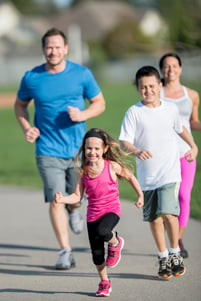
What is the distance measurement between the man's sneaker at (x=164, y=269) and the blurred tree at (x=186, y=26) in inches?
247

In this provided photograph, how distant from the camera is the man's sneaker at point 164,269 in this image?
678cm

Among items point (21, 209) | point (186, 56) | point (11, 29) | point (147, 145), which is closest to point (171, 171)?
point (147, 145)

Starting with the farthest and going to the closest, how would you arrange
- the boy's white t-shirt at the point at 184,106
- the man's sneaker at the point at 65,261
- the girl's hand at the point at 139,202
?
1. the boy's white t-shirt at the point at 184,106
2. the man's sneaker at the point at 65,261
3. the girl's hand at the point at 139,202

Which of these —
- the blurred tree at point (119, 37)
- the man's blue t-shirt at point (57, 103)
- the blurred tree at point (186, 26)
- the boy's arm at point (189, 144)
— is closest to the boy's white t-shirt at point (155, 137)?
the boy's arm at point (189, 144)

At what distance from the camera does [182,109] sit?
7902 millimetres

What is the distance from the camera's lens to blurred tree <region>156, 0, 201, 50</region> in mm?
13156

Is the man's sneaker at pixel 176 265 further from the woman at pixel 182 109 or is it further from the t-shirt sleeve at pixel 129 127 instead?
the t-shirt sleeve at pixel 129 127

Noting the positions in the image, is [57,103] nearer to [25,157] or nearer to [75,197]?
[75,197]

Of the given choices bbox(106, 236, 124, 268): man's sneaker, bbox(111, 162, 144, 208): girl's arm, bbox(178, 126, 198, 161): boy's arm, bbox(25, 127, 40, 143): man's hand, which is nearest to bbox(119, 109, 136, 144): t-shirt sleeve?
bbox(178, 126, 198, 161): boy's arm

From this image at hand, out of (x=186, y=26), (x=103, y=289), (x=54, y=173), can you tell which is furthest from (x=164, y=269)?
(x=186, y=26)

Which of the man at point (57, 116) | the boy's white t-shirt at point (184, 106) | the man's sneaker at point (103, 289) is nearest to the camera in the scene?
the man's sneaker at point (103, 289)

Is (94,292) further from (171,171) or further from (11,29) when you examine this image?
(11,29)

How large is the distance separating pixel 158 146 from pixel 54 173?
4.23 ft

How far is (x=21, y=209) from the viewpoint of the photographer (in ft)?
37.4
